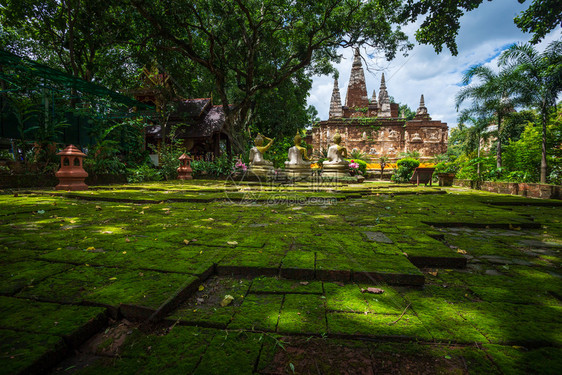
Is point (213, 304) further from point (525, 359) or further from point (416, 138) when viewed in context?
point (416, 138)

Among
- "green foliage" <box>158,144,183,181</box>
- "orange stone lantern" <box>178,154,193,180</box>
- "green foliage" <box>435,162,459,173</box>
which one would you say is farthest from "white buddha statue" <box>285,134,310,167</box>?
"green foliage" <box>435,162,459,173</box>

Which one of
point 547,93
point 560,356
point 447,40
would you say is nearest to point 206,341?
point 560,356

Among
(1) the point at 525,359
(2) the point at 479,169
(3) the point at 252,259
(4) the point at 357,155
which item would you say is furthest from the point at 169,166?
(4) the point at 357,155

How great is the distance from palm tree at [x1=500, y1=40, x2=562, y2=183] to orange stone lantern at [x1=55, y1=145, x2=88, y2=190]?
11.3m

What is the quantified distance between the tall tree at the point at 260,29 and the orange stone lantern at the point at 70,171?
267 inches

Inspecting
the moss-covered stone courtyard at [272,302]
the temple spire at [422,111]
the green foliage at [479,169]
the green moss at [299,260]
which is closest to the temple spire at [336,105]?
the temple spire at [422,111]

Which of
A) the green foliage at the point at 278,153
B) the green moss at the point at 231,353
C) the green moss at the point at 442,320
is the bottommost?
the green moss at the point at 231,353

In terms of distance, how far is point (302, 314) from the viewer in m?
1.09

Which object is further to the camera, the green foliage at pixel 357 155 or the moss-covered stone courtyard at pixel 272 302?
the green foliage at pixel 357 155

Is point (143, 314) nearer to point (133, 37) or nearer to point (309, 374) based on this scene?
point (309, 374)

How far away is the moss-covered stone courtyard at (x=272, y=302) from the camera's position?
844 millimetres

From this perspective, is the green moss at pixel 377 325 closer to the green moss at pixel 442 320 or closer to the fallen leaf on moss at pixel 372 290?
the green moss at pixel 442 320

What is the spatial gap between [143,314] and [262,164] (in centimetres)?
860

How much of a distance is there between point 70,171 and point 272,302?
589cm
